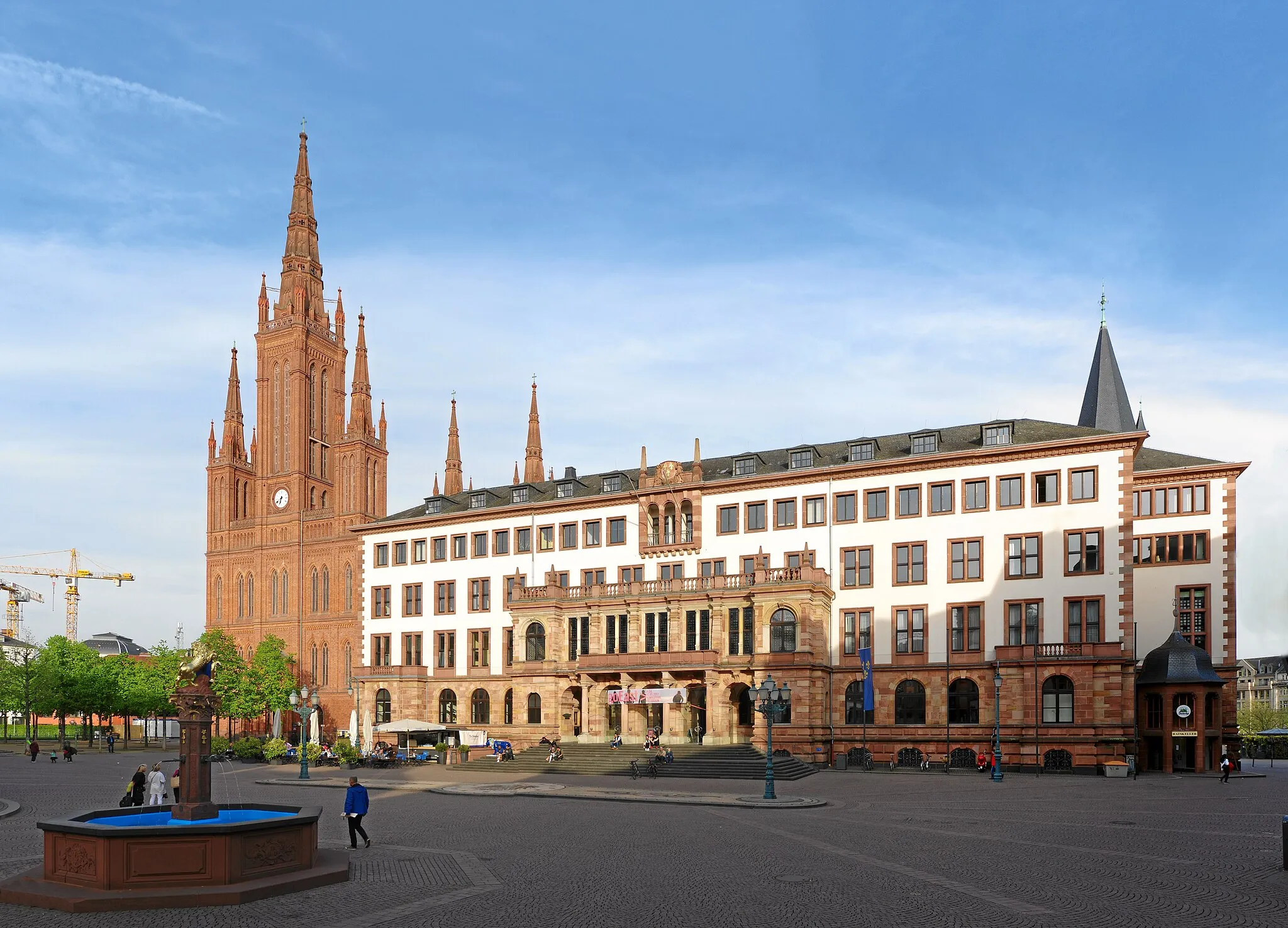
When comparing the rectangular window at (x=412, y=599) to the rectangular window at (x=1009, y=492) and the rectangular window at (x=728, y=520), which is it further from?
the rectangular window at (x=1009, y=492)

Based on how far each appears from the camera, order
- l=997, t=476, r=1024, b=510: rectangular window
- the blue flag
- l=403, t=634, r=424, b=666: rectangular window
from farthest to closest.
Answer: l=403, t=634, r=424, b=666: rectangular window → l=997, t=476, r=1024, b=510: rectangular window → the blue flag

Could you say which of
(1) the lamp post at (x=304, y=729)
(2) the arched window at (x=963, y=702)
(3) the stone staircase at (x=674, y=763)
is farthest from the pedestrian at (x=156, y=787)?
(2) the arched window at (x=963, y=702)

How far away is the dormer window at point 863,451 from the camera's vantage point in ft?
218

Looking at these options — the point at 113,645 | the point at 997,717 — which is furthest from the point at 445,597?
the point at 113,645

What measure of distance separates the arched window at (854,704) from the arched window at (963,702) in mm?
4962

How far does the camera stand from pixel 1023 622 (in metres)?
60.0

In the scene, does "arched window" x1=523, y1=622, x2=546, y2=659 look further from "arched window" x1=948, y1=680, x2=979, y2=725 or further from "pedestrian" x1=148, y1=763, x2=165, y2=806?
"pedestrian" x1=148, y1=763, x2=165, y2=806

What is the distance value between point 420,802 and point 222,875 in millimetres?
21178

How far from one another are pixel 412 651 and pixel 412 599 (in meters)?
3.71

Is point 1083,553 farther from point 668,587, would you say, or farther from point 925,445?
point 668,587

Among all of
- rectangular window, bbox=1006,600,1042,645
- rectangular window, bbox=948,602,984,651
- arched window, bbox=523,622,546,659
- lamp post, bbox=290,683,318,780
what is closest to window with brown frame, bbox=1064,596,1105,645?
rectangular window, bbox=1006,600,1042,645

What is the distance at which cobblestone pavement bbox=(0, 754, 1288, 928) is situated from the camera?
18.9 meters

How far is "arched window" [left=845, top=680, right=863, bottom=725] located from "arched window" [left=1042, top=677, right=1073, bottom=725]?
393 inches

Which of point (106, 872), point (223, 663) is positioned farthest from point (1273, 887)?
point (223, 663)
